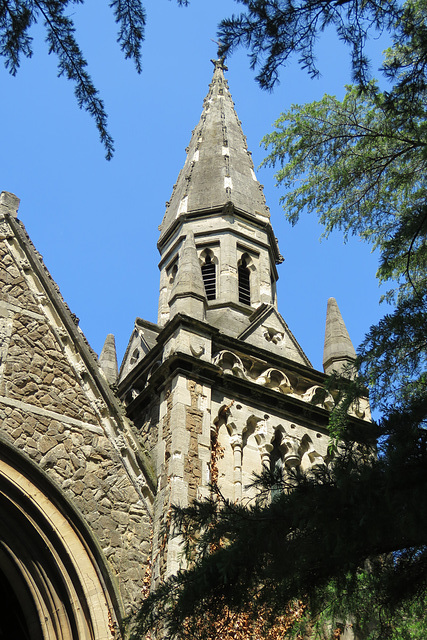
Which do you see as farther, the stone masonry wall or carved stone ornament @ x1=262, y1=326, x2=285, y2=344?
carved stone ornament @ x1=262, y1=326, x2=285, y2=344

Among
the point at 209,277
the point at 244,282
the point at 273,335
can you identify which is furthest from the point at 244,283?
the point at 273,335

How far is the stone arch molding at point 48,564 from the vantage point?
356 inches

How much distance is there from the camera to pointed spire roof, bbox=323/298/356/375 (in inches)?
551

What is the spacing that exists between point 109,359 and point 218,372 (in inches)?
177

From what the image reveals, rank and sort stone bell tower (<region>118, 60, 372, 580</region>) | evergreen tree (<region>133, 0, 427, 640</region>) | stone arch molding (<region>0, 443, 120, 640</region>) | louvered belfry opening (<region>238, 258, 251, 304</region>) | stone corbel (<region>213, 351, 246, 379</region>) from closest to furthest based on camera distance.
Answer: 1. evergreen tree (<region>133, 0, 427, 640</region>)
2. stone arch molding (<region>0, 443, 120, 640</region>)
3. stone bell tower (<region>118, 60, 372, 580</region>)
4. stone corbel (<region>213, 351, 246, 379</region>)
5. louvered belfry opening (<region>238, 258, 251, 304</region>)

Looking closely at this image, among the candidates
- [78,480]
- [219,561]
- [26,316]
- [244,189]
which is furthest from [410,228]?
[244,189]

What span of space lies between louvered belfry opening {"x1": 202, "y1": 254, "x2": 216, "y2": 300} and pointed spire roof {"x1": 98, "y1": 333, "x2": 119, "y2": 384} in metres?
2.07

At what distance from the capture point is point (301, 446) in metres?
12.2

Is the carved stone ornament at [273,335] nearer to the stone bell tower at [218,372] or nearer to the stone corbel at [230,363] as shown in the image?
the stone bell tower at [218,372]

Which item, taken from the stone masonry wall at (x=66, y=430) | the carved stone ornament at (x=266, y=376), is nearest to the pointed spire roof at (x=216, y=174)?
the carved stone ornament at (x=266, y=376)

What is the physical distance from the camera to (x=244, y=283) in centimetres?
1634

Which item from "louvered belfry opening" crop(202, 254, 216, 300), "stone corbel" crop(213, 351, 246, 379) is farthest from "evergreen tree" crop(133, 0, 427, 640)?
"louvered belfry opening" crop(202, 254, 216, 300)

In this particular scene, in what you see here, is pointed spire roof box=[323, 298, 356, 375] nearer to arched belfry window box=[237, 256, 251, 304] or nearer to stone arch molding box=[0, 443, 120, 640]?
arched belfry window box=[237, 256, 251, 304]

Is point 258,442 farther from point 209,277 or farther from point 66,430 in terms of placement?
point 209,277
